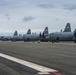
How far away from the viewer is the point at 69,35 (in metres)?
96.7

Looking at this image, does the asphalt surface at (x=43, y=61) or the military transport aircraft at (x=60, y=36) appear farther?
the military transport aircraft at (x=60, y=36)

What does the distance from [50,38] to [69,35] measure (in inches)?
304

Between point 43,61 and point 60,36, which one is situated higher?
point 60,36

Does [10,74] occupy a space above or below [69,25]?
below

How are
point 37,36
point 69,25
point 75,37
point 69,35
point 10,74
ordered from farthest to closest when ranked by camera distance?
1. point 37,36
2. point 69,25
3. point 69,35
4. point 75,37
5. point 10,74

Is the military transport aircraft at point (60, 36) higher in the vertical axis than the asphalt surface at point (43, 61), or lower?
higher

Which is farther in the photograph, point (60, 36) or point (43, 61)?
point (60, 36)

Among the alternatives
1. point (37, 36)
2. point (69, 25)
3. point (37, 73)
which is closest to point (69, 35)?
point (69, 25)

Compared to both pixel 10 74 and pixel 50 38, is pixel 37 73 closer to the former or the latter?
pixel 10 74

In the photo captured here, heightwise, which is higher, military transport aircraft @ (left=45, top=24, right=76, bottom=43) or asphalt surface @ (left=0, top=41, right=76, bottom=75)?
military transport aircraft @ (left=45, top=24, right=76, bottom=43)

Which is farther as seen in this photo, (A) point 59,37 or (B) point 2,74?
(A) point 59,37

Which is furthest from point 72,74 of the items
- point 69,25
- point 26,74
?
point 69,25

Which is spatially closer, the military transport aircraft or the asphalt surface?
the asphalt surface

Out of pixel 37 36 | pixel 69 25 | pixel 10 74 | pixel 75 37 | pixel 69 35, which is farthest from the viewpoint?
pixel 37 36
